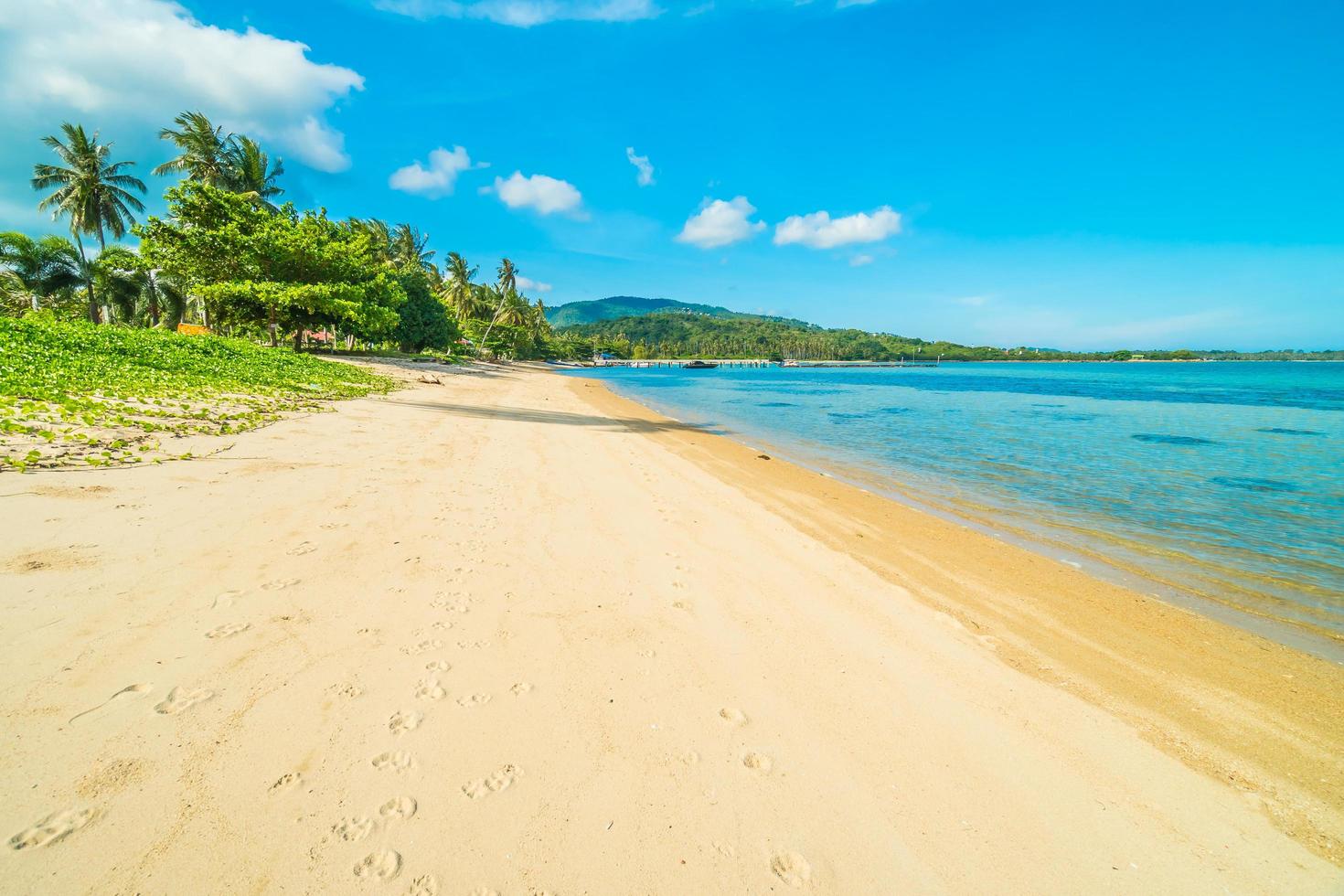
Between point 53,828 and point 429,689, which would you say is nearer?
point 53,828

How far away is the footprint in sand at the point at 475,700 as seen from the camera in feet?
9.69

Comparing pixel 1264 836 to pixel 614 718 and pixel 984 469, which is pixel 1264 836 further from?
pixel 984 469

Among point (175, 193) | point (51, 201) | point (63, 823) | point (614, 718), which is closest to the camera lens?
point (63, 823)

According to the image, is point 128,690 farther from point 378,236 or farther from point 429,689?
point 378,236

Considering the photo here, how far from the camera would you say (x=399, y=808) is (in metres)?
2.23

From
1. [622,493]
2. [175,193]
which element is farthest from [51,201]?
[622,493]

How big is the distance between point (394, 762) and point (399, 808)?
0.29m

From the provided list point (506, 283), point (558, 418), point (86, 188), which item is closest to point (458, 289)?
point (506, 283)

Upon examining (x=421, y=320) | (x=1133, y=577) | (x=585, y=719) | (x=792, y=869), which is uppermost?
(x=421, y=320)

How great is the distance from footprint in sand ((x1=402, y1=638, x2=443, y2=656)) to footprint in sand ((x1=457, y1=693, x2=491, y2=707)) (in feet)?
1.94

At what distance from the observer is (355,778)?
2357 mm

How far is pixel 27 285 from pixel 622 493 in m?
53.7

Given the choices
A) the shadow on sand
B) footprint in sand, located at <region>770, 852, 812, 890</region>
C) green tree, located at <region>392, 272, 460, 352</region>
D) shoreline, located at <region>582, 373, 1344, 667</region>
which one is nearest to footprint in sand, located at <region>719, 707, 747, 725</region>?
footprint in sand, located at <region>770, 852, 812, 890</region>

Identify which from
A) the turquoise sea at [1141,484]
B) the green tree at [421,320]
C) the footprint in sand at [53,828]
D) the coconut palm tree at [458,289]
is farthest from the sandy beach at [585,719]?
the coconut palm tree at [458,289]
